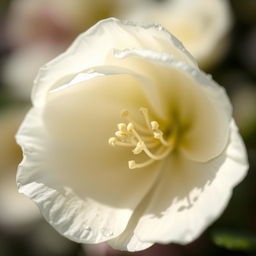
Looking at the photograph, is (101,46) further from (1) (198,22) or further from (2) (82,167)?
(1) (198,22)

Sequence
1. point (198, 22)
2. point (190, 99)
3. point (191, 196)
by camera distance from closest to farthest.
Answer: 1. point (191, 196)
2. point (190, 99)
3. point (198, 22)

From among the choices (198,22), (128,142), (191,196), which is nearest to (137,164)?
(128,142)

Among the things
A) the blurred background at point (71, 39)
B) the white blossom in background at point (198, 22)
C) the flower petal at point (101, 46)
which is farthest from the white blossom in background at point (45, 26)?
the flower petal at point (101, 46)

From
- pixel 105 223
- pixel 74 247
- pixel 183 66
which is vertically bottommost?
pixel 74 247

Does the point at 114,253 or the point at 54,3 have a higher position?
the point at 54,3

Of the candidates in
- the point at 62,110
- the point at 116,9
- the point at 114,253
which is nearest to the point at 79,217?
the point at 62,110

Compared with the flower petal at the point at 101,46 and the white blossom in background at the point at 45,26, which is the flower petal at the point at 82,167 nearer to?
the flower petal at the point at 101,46

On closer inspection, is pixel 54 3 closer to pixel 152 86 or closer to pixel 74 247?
pixel 74 247
